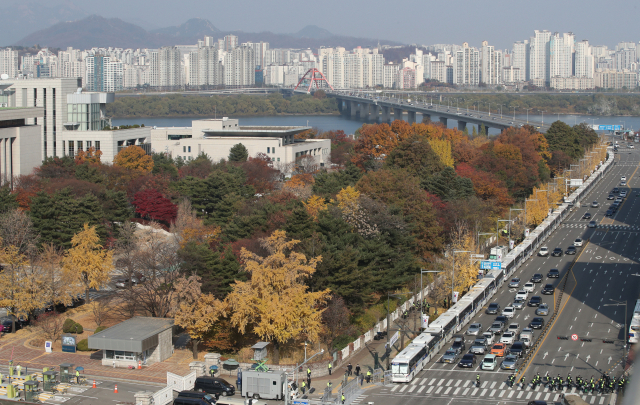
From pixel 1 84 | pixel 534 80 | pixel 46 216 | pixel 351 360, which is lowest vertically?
pixel 351 360

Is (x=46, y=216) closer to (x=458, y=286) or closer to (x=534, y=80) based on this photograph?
(x=458, y=286)

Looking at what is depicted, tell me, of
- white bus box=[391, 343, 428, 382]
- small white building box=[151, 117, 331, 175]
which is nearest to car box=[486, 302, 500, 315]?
white bus box=[391, 343, 428, 382]

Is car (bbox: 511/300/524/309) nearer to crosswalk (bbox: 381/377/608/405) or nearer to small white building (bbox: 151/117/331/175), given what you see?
crosswalk (bbox: 381/377/608/405)

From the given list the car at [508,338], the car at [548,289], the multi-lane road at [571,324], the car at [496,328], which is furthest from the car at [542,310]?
the car at [508,338]

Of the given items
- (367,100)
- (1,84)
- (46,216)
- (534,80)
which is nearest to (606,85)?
(534,80)

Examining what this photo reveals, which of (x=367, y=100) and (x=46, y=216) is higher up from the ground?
(x=367, y=100)
